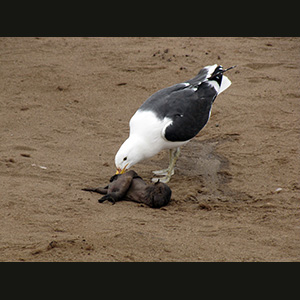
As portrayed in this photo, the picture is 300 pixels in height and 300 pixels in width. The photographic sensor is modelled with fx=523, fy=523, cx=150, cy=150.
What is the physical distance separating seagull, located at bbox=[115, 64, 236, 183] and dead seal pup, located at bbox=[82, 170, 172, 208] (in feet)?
0.82

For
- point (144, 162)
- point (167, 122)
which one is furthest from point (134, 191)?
point (144, 162)

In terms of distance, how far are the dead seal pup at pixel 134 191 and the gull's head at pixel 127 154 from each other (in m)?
0.13

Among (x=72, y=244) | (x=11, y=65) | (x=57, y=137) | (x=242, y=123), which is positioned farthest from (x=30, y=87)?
(x=72, y=244)

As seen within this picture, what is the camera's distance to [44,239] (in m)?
5.04

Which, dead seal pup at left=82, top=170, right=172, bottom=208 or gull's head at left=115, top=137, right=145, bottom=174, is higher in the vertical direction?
gull's head at left=115, top=137, right=145, bottom=174

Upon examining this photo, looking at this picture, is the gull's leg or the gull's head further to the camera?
the gull's leg

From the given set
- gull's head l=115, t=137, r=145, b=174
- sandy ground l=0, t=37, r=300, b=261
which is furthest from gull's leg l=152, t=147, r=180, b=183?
gull's head l=115, t=137, r=145, b=174

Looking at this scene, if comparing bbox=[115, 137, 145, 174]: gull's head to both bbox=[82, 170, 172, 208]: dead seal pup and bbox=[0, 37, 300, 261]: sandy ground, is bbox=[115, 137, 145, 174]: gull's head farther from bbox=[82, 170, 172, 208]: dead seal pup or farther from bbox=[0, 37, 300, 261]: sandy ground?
bbox=[0, 37, 300, 261]: sandy ground

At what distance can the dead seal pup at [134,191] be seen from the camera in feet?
20.5

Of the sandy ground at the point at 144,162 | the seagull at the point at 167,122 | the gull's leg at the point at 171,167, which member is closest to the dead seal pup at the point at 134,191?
the sandy ground at the point at 144,162

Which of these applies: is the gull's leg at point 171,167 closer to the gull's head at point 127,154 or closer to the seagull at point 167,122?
the seagull at point 167,122

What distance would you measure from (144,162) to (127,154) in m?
1.33

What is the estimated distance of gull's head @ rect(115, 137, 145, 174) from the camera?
660 centimetres

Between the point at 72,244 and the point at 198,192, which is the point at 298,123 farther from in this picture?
the point at 72,244
